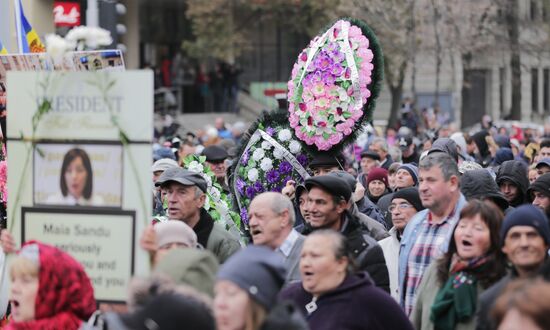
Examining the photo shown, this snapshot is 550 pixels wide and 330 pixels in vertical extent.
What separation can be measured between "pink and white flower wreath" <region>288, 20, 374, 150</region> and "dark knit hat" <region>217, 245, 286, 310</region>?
15.2 feet

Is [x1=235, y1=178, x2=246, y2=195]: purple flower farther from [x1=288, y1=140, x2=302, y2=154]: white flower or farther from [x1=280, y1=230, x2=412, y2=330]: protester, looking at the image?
[x1=280, y1=230, x2=412, y2=330]: protester

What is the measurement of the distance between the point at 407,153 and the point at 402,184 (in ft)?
19.0

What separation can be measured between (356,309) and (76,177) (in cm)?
165

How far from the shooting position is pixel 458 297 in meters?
6.83

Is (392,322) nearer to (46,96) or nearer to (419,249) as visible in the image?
(419,249)

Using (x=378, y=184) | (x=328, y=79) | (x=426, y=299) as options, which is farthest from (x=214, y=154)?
(x=426, y=299)

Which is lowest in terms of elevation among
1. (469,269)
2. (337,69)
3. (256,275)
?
(469,269)

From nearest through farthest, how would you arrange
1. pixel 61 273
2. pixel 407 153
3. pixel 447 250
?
1. pixel 61 273
2. pixel 447 250
3. pixel 407 153

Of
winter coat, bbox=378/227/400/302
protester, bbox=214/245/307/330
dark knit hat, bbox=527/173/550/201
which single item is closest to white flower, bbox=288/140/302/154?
winter coat, bbox=378/227/400/302

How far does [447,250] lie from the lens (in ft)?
23.7

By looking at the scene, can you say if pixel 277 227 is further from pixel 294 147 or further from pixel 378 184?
pixel 378 184

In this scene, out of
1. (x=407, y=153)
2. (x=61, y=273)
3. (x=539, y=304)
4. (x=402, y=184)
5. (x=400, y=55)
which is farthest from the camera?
(x=400, y=55)

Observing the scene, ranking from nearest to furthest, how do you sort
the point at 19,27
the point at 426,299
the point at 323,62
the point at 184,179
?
the point at 426,299, the point at 184,179, the point at 323,62, the point at 19,27

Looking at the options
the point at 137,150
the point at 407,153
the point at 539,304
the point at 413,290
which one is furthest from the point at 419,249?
the point at 407,153
